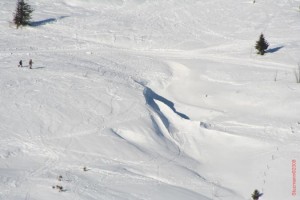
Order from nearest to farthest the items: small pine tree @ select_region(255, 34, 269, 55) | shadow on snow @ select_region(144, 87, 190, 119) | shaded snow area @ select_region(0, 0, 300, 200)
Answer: shaded snow area @ select_region(0, 0, 300, 200) → shadow on snow @ select_region(144, 87, 190, 119) → small pine tree @ select_region(255, 34, 269, 55)

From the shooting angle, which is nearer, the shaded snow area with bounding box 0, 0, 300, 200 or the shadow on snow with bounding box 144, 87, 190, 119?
the shaded snow area with bounding box 0, 0, 300, 200

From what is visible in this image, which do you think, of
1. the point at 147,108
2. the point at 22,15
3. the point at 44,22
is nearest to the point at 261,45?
the point at 147,108

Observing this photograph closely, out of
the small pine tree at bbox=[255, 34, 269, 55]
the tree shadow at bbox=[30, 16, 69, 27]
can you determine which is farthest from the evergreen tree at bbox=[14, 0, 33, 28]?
the small pine tree at bbox=[255, 34, 269, 55]

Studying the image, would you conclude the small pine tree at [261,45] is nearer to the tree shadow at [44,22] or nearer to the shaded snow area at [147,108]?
the shaded snow area at [147,108]

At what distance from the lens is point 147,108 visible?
24.3m

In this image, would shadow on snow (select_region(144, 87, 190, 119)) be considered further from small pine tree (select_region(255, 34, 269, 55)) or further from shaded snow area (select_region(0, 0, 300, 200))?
small pine tree (select_region(255, 34, 269, 55))

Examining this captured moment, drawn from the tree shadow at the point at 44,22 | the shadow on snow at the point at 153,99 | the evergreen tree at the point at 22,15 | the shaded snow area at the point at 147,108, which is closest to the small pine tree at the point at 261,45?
the shaded snow area at the point at 147,108

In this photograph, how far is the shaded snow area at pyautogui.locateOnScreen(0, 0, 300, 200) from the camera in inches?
711

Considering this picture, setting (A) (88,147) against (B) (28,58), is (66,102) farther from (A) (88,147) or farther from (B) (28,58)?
(B) (28,58)

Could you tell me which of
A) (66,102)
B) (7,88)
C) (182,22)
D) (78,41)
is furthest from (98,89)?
(182,22)

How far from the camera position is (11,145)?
63.3ft

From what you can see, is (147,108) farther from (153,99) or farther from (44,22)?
(44,22)

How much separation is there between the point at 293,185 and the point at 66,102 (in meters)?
11.1

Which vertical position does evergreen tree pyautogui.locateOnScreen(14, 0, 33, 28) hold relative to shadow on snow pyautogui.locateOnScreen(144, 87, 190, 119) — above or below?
above
